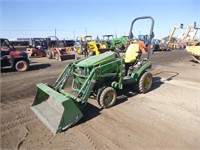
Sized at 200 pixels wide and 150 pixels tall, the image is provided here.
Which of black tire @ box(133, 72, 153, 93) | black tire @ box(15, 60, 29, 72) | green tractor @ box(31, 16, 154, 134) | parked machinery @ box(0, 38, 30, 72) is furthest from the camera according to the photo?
black tire @ box(15, 60, 29, 72)

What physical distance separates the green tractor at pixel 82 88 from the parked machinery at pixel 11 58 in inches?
232

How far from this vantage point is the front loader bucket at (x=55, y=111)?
340 centimetres

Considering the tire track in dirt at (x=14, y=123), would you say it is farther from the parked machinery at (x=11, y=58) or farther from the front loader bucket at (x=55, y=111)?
the parked machinery at (x=11, y=58)

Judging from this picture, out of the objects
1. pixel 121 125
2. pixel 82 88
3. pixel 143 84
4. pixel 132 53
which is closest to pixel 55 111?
pixel 82 88

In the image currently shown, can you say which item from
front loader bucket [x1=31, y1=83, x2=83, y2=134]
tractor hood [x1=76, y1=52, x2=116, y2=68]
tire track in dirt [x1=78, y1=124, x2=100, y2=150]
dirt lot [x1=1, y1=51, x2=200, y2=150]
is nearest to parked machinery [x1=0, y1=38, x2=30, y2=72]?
dirt lot [x1=1, y1=51, x2=200, y2=150]

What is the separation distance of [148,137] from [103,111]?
1.30 meters

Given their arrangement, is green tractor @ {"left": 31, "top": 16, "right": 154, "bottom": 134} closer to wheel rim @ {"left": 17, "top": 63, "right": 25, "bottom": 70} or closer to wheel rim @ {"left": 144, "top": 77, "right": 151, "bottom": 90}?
wheel rim @ {"left": 144, "top": 77, "right": 151, "bottom": 90}

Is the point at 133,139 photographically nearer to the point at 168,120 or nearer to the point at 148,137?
the point at 148,137

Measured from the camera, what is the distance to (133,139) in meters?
3.18

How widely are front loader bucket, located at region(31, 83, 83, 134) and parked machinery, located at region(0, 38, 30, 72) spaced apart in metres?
6.02

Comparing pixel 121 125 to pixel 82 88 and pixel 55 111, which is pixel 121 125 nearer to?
pixel 82 88

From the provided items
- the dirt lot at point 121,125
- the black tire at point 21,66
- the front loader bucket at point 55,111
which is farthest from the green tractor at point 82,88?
the black tire at point 21,66

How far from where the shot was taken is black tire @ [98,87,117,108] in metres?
4.25

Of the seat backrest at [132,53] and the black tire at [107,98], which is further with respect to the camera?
the seat backrest at [132,53]
